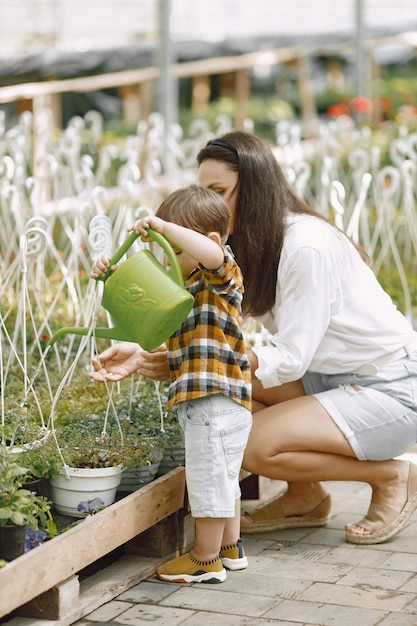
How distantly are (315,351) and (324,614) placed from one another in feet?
2.46

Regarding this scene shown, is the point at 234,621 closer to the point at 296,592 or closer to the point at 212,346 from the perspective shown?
the point at 296,592

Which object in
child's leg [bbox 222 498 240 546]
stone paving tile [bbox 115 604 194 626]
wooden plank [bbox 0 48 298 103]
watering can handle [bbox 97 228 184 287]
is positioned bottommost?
stone paving tile [bbox 115 604 194 626]

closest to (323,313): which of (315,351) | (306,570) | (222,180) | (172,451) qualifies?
(315,351)

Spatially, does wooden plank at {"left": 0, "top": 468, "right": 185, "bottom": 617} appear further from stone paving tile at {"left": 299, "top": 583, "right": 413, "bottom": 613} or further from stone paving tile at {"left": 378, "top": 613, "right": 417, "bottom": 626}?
stone paving tile at {"left": 378, "top": 613, "right": 417, "bottom": 626}

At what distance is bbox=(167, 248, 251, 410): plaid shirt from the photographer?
104 inches

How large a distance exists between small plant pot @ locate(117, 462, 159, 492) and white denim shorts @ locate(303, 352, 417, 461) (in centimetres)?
51

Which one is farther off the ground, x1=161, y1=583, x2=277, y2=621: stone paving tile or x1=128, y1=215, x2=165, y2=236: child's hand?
x1=128, y1=215, x2=165, y2=236: child's hand

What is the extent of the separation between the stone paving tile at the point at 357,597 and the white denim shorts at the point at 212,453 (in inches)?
11.2

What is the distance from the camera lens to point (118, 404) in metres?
3.20

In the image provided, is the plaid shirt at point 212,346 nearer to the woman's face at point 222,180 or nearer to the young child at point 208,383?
the young child at point 208,383

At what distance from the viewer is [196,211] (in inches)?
102

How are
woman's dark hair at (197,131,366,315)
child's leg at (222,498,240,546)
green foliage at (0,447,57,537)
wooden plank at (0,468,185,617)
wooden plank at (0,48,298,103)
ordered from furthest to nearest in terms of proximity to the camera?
wooden plank at (0,48,298,103), woman's dark hair at (197,131,366,315), child's leg at (222,498,240,546), green foliage at (0,447,57,537), wooden plank at (0,468,185,617)

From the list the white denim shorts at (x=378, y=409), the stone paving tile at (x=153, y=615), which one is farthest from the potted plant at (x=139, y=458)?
the white denim shorts at (x=378, y=409)

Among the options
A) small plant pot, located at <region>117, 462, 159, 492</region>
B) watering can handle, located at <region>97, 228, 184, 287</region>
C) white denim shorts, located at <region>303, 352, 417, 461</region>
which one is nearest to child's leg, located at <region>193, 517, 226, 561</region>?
small plant pot, located at <region>117, 462, 159, 492</region>
